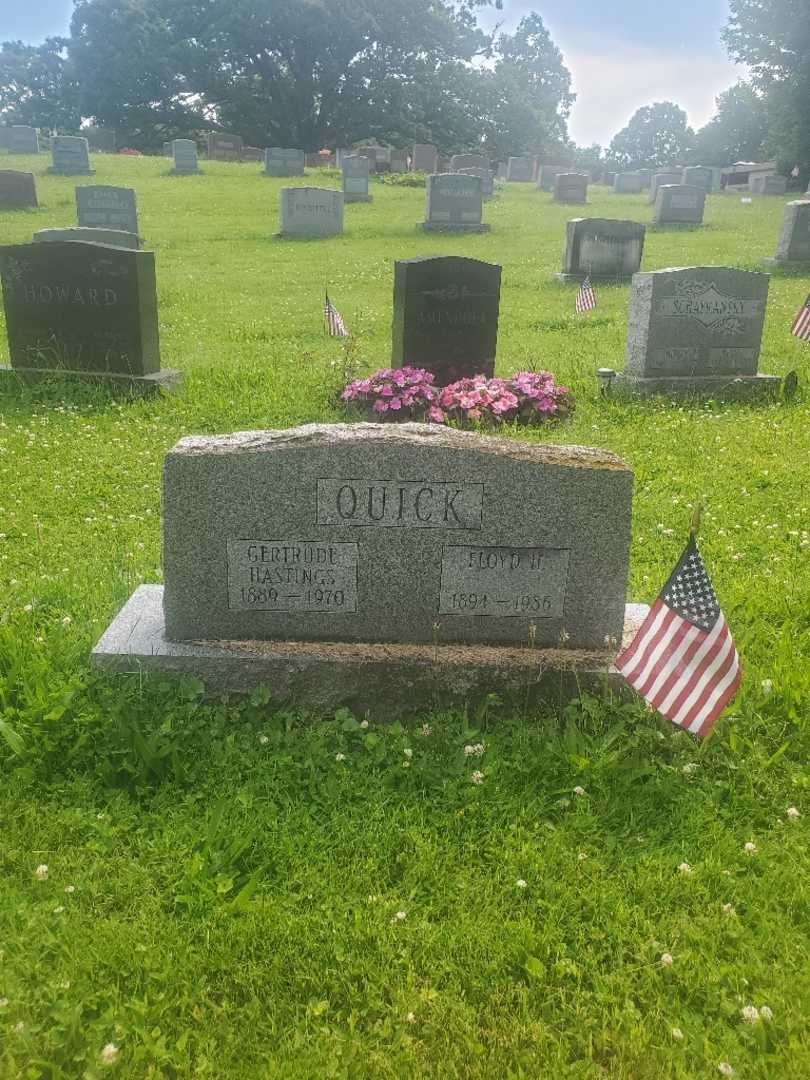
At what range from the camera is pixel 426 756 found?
3727mm

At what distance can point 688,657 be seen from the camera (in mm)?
3467

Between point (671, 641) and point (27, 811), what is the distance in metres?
2.56

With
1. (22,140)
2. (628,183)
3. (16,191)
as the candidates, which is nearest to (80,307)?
(16,191)

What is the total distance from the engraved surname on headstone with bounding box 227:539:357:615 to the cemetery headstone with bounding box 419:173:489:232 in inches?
851

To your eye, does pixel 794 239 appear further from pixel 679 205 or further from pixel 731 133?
pixel 731 133

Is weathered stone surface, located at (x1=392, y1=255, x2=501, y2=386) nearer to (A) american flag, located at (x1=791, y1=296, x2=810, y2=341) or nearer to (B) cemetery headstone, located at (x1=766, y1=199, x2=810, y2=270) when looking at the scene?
(A) american flag, located at (x1=791, y1=296, x2=810, y2=341)

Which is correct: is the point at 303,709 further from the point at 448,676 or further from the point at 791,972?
the point at 791,972

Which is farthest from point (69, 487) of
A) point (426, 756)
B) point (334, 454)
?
point (426, 756)

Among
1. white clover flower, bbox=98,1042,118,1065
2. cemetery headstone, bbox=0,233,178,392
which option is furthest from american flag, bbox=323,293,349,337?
white clover flower, bbox=98,1042,118,1065

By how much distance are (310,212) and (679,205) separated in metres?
11.1

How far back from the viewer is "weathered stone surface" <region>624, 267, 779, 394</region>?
33.2 feet

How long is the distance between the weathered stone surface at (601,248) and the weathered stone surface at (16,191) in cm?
1571

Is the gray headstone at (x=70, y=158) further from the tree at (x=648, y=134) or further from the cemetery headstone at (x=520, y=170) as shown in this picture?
the tree at (x=648, y=134)

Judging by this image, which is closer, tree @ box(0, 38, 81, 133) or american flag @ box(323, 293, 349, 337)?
american flag @ box(323, 293, 349, 337)
